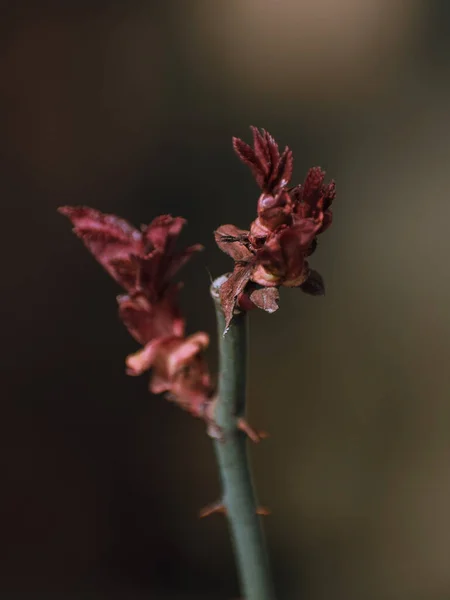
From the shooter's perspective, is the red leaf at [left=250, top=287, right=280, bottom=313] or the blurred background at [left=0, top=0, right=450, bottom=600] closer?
the red leaf at [left=250, top=287, right=280, bottom=313]

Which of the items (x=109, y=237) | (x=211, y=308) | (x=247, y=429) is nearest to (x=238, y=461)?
(x=247, y=429)

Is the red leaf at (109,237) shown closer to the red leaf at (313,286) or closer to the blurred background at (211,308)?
the red leaf at (313,286)

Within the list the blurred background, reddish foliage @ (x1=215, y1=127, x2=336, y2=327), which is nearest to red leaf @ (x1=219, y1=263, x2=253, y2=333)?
reddish foliage @ (x1=215, y1=127, x2=336, y2=327)

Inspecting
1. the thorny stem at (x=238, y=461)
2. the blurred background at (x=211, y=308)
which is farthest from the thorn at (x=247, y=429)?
the blurred background at (x=211, y=308)

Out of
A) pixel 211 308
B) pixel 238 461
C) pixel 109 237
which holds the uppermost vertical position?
pixel 211 308

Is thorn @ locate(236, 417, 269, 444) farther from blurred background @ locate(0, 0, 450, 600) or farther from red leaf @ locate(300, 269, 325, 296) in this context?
blurred background @ locate(0, 0, 450, 600)

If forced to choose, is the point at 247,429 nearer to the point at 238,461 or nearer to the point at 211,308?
the point at 238,461

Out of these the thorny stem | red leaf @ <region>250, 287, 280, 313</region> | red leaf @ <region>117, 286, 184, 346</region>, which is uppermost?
red leaf @ <region>117, 286, 184, 346</region>
